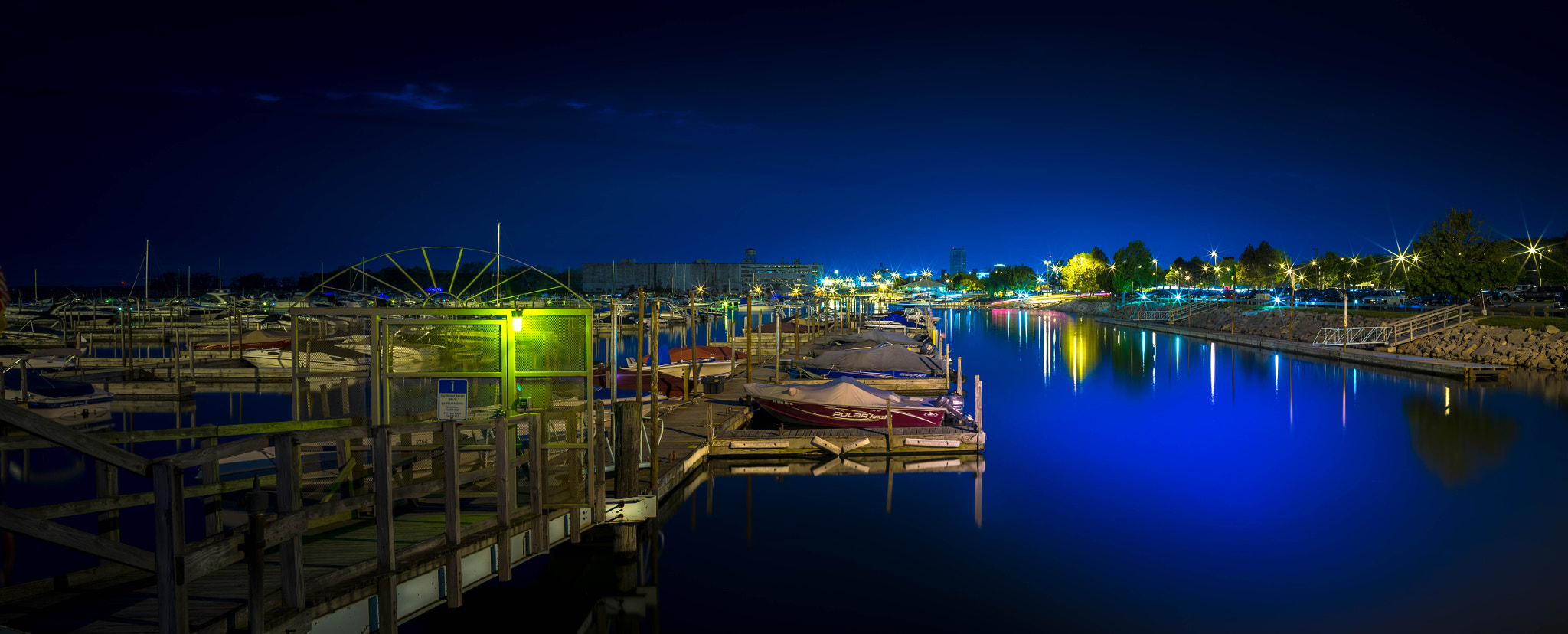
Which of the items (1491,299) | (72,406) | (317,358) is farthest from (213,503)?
(1491,299)

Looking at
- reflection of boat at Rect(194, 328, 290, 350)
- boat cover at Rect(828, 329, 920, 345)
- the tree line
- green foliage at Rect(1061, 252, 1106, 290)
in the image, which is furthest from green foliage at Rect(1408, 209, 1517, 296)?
green foliage at Rect(1061, 252, 1106, 290)

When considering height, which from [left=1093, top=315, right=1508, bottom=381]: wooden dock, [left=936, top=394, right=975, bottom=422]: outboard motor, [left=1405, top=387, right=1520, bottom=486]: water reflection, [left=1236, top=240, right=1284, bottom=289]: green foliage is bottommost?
[left=1405, top=387, right=1520, bottom=486]: water reflection

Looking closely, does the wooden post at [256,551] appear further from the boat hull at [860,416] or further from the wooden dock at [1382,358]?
the wooden dock at [1382,358]

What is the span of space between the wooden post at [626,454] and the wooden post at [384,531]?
4882mm

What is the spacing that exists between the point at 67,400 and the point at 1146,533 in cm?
3370

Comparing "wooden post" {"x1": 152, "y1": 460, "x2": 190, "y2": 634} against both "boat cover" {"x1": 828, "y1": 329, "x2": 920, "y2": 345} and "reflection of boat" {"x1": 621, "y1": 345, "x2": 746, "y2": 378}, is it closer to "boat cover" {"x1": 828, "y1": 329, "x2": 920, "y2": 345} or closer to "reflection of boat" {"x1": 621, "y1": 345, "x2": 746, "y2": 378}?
"reflection of boat" {"x1": 621, "y1": 345, "x2": 746, "y2": 378}

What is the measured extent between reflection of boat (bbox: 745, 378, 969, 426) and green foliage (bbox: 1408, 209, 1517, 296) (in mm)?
49943

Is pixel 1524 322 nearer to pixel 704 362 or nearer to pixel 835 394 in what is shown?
pixel 835 394

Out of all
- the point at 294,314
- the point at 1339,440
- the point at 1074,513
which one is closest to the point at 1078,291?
the point at 1339,440

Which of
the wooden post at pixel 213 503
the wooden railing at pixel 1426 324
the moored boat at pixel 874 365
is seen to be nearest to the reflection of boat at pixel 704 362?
the moored boat at pixel 874 365

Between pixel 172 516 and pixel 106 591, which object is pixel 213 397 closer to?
pixel 106 591

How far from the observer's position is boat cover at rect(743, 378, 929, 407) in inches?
930

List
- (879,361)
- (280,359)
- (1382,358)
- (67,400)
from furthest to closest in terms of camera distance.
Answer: (1382,358)
(280,359)
(879,361)
(67,400)

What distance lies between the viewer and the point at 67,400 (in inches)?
1049
